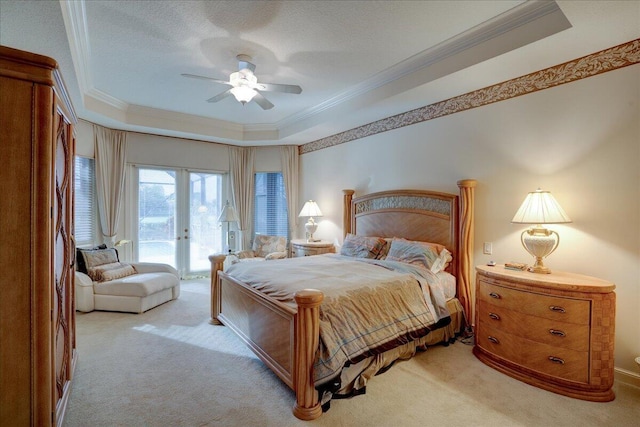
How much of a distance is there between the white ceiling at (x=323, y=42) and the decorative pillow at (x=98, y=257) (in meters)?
1.98

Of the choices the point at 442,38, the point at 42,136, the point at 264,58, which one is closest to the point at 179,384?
the point at 42,136

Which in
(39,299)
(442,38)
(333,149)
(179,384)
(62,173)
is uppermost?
(442,38)

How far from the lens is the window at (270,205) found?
21.0 ft

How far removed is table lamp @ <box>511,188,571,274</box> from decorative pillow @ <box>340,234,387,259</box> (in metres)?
1.61

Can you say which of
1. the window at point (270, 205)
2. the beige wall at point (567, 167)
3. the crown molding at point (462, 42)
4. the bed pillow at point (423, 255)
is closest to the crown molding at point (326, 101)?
the crown molding at point (462, 42)

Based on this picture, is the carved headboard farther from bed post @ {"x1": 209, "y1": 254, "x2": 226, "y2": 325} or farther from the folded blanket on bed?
bed post @ {"x1": 209, "y1": 254, "x2": 226, "y2": 325}

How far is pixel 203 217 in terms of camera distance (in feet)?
20.1

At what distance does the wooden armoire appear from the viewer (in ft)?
4.22

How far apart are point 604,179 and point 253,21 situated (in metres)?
3.21

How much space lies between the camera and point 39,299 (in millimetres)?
1365

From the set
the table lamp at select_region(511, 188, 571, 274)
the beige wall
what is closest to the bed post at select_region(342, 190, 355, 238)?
the beige wall

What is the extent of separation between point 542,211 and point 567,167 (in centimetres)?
53

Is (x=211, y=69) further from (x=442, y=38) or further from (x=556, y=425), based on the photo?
(x=556, y=425)

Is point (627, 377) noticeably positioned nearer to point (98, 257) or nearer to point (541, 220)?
point (541, 220)
